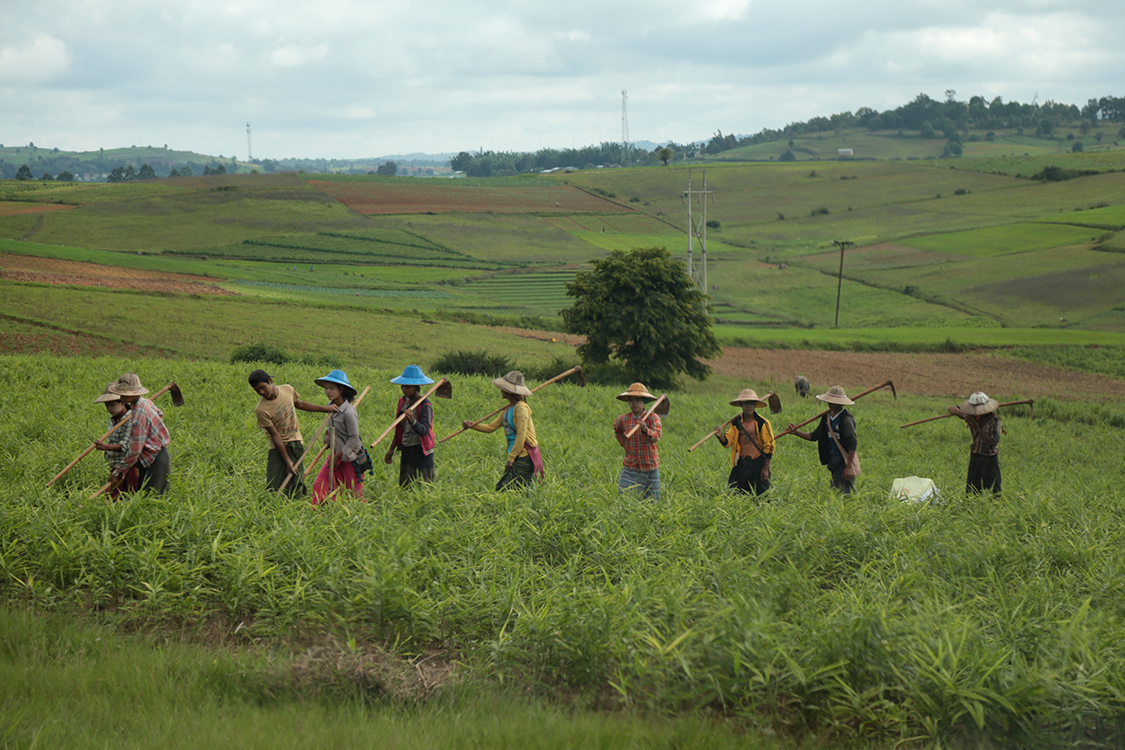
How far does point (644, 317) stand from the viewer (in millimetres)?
30938

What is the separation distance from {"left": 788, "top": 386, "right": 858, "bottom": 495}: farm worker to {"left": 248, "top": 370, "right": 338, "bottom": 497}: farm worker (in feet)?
20.4

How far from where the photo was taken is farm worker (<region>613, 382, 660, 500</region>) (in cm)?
948

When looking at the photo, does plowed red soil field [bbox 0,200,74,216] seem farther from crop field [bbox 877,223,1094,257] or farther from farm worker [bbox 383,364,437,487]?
crop field [bbox 877,223,1094,257]

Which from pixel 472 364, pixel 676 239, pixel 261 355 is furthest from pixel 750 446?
pixel 676 239

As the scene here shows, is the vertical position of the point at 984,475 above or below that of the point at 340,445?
below

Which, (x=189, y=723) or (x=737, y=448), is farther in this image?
(x=737, y=448)

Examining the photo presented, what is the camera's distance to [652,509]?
8.03m

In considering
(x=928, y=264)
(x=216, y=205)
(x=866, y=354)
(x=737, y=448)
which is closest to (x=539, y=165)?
(x=216, y=205)

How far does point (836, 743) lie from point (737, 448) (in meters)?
5.73

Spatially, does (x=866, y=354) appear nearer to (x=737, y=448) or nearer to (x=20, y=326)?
(x=737, y=448)

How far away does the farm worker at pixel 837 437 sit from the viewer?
10.5 meters

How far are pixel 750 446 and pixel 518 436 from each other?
118 inches

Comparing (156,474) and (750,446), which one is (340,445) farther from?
(750,446)

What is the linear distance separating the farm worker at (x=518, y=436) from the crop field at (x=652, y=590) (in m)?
0.51
